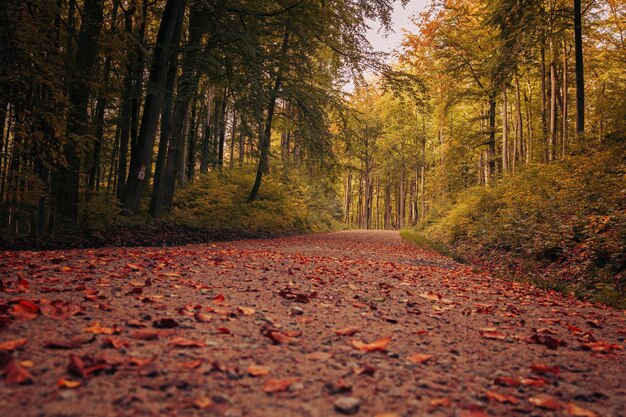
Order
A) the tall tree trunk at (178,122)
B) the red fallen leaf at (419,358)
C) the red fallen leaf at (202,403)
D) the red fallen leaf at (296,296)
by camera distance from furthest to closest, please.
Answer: the tall tree trunk at (178,122)
the red fallen leaf at (296,296)
the red fallen leaf at (419,358)
the red fallen leaf at (202,403)

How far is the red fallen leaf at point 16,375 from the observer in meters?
1.50

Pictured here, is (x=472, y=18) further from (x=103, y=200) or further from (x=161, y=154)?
(x=103, y=200)

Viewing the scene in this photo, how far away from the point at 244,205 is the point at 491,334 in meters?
14.2

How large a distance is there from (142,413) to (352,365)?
1.14 metres

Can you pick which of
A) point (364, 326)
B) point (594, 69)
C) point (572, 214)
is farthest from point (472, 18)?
point (364, 326)

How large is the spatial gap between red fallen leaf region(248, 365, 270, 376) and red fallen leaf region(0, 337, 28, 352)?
4.02 ft

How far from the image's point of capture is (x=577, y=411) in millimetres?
1693

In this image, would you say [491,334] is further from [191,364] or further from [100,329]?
[100,329]

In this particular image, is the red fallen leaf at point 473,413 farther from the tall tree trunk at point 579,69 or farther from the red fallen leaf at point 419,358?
the tall tree trunk at point 579,69

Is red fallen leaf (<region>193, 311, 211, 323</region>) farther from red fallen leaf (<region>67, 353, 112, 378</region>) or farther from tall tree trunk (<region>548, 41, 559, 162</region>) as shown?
tall tree trunk (<region>548, 41, 559, 162</region>)

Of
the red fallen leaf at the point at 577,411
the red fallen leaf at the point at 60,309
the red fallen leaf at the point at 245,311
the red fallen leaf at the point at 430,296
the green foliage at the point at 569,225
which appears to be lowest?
the red fallen leaf at the point at 577,411

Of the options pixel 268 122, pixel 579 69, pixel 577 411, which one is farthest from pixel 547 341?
pixel 579 69

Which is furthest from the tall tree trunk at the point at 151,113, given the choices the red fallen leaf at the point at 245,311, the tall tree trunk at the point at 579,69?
the tall tree trunk at the point at 579,69

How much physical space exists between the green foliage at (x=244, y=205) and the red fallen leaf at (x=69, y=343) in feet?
30.7
